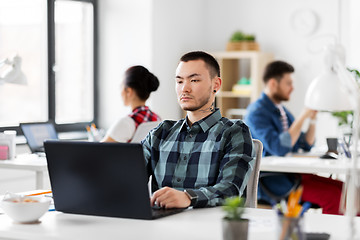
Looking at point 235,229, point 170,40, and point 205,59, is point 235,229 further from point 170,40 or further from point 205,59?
point 170,40

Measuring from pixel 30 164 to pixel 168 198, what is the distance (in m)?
1.94

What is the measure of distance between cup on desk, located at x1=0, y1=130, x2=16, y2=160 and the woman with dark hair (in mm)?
615

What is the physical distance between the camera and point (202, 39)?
659cm

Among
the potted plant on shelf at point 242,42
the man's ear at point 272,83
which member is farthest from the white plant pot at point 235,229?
the potted plant on shelf at point 242,42

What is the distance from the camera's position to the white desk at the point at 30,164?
11.8 ft

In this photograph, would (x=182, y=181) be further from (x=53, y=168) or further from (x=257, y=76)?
(x=257, y=76)

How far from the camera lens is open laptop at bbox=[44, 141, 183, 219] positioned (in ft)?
5.65

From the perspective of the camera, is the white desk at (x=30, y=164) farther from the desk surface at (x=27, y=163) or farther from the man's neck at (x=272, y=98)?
the man's neck at (x=272, y=98)

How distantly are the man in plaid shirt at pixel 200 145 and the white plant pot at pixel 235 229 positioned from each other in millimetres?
546

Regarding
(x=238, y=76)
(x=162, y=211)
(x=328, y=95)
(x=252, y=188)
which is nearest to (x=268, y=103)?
(x=328, y=95)

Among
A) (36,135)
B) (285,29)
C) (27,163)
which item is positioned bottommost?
(27,163)

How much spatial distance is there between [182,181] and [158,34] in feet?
12.4

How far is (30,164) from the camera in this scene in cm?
362

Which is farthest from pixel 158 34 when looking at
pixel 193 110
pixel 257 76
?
pixel 193 110
